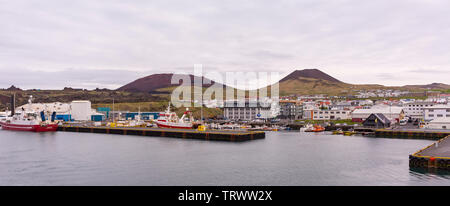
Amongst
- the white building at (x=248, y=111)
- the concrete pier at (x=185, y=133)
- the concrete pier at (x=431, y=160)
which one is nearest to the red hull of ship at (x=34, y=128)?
the concrete pier at (x=185, y=133)

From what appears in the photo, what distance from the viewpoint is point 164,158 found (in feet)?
107

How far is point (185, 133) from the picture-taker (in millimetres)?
56062

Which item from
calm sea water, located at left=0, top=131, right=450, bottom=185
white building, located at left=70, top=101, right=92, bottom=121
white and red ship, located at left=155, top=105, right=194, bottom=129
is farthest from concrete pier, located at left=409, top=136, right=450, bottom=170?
white building, located at left=70, top=101, right=92, bottom=121

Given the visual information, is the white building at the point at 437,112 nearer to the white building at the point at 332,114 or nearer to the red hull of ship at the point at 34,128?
the white building at the point at 332,114

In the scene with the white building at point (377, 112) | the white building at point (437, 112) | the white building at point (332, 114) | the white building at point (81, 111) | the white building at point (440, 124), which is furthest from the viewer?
the white building at point (81, 111)

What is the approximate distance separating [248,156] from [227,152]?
3727mm

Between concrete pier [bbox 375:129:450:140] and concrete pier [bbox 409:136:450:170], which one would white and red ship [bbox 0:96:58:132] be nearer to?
concrete pier [bbox 375:129:450:140]

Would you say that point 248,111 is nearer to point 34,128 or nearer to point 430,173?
point 34,128

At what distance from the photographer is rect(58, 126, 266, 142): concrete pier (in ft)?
165

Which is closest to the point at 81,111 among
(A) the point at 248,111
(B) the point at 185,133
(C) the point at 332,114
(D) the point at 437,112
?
(A) the point at 248,111

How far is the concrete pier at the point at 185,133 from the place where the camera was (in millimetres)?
50375

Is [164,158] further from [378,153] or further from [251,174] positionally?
[378,153]

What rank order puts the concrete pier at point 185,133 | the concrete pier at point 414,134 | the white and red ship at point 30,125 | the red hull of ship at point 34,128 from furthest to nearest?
the white and red ship at point 30,125
the red hull of ship at point 34,128
the concrete pier at point 414,134
the concrete pier at point 185,133

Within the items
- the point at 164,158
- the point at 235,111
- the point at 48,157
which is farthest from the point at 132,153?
the point at 235,111
